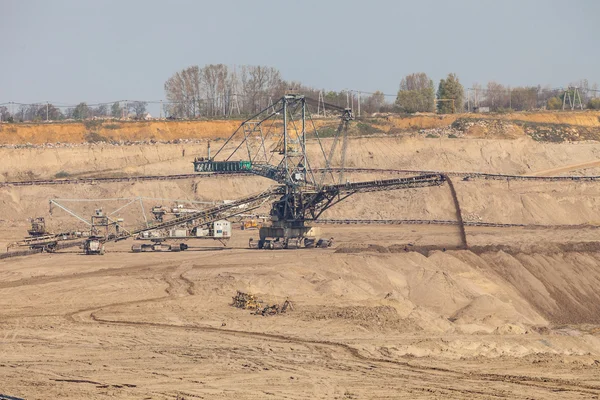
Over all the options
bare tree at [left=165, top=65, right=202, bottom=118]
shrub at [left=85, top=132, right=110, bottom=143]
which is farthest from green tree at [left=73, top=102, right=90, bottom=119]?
shrub at [left=85, top=132, right=110, bottom=143]

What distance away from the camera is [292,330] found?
146ft

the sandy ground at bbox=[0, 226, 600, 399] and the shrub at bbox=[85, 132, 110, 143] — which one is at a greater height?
the shrub at bbox=[85, 132, 110, 143]

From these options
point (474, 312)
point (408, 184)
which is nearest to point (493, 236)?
point (408, 184)

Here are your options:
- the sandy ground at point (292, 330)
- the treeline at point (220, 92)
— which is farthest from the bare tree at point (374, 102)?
the sandy ground at point (292, 330)

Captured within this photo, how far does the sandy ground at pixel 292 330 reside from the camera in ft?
110

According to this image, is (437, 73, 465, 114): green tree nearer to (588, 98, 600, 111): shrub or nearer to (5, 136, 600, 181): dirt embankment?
(588, 98, 600, 111): shrub

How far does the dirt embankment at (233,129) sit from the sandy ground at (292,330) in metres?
61.0

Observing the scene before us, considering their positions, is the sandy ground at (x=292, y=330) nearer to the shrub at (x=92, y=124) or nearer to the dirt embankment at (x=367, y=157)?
the dirt embankment at (x=367, y=157)

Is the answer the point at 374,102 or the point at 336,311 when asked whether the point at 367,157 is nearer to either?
the point at 374,102

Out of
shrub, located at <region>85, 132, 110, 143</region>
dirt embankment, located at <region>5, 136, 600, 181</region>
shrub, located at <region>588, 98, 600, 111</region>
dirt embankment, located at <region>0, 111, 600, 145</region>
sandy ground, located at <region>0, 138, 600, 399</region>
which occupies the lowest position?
sandy ground, located at <region>0, 138, 600, 399</region>

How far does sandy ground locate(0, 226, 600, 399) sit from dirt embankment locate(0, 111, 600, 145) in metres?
61.0

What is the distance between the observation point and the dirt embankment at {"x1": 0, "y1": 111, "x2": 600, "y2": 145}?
134 meters

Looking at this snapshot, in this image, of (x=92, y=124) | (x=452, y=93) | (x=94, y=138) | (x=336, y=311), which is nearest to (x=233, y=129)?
(x=94, y=138)

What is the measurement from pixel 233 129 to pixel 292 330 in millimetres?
97126
